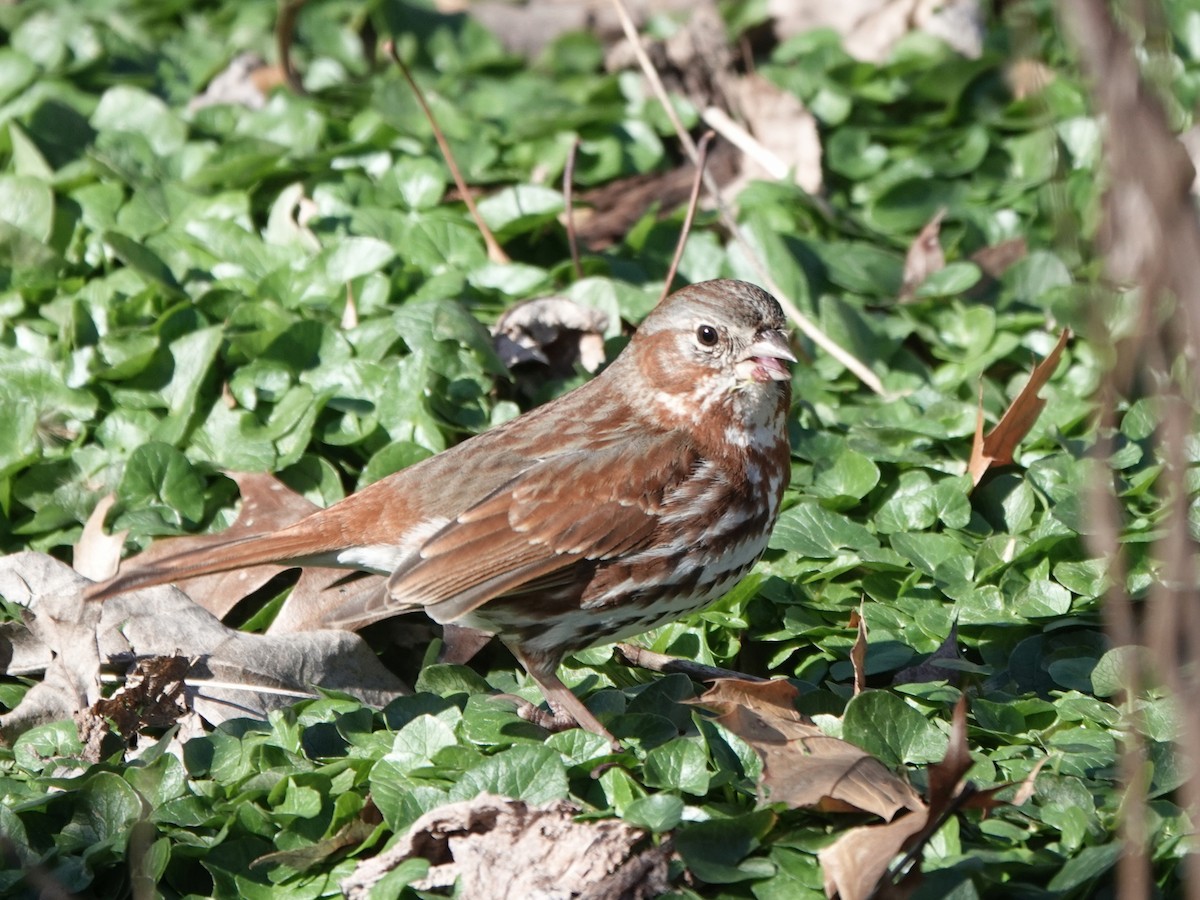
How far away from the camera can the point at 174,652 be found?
14.1ft

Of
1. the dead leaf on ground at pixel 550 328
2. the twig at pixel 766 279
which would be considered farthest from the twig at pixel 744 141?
the dead leaf on ground at pixel 550 328

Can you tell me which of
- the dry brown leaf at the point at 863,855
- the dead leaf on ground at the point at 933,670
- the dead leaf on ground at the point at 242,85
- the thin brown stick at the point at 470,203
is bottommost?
the dead leaf on ground at the point at 933,670

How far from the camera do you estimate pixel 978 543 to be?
4.76 m

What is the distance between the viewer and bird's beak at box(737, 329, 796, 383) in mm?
4277

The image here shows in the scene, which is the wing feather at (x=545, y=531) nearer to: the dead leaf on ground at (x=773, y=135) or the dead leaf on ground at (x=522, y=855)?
the dead leaf on ground at (x=522, y=855)

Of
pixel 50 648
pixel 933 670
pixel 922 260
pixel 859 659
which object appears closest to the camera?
pixel 859 659

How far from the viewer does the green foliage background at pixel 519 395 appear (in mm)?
3604

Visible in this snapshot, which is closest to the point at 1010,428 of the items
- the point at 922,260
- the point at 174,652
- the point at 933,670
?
the point at 933,670

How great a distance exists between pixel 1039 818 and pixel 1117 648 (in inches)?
31.6

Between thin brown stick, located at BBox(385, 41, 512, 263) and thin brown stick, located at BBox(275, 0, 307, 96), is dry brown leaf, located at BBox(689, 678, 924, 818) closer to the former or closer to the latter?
thin brown stick, located at BBox(385, 41, 512, 263)

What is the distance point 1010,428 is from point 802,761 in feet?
6.03

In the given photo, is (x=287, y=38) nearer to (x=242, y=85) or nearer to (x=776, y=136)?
(x=242, y=85)

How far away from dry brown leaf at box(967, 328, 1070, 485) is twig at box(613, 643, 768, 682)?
3.67ft

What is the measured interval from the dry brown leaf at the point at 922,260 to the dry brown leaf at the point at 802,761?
264cm
